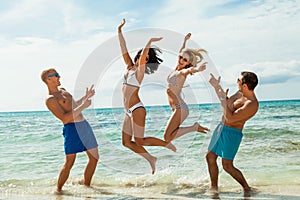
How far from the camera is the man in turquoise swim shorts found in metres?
5.98

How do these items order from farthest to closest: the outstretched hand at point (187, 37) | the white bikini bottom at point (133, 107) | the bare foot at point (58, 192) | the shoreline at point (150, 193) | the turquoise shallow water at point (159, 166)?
the turquoise shallow water at point (159, 166), the outstretched hand at point (187, 37), the bare foot at point (58, 192), the white bikini bottom at point (133, 107), the shoreline at point (150, 193)

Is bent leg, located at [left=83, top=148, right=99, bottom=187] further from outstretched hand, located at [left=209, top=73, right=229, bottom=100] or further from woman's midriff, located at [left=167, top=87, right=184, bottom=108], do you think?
outstretched hand, located at [left=209, top=73, right=229, bottom=100]

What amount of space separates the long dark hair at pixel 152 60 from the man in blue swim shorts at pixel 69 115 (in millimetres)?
936

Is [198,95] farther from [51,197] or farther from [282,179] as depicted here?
[51,197]

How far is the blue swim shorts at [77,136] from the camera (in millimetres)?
6492

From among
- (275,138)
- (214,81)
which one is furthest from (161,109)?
(275,138)

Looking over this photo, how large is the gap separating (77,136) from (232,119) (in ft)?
8.45

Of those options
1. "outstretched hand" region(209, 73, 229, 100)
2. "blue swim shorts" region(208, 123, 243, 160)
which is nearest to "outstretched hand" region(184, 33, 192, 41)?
"outstretched hand" region(209, 73, 229, 100)

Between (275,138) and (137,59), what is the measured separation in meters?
8.60

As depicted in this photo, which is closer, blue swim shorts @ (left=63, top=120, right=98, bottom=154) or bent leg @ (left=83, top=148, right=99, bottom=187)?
blue swim shorts @ (left=63, top=120, right=98, bottom=154)

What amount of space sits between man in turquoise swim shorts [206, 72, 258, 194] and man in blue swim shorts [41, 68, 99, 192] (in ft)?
6.72

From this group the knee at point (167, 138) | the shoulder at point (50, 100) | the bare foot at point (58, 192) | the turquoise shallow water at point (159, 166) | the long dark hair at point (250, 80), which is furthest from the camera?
the turquoise shallow water at point (159, 166)

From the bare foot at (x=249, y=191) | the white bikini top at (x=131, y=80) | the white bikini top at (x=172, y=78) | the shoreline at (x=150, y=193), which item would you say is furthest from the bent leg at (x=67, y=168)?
the bare foot at (x=249, y=191)

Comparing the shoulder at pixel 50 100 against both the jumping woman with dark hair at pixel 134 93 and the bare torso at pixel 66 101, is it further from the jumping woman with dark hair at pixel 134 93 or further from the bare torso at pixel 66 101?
the jumping woman with dark hair at pixel 134 93
